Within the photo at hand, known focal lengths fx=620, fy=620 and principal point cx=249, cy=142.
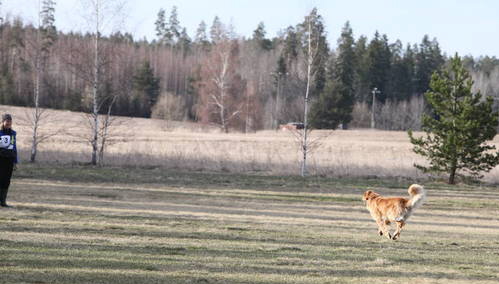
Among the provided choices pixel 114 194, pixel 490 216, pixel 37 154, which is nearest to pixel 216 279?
pixel 114 194

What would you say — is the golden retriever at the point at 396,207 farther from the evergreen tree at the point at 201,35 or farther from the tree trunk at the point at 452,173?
the evergreen tree at the point at 201,35

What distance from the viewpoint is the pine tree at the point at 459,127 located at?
30.9 m

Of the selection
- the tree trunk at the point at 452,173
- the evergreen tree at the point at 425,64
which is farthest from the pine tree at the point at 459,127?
the evergreen tree at the point at 425,64

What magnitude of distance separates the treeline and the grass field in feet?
114

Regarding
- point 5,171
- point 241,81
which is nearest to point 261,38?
point 241,81

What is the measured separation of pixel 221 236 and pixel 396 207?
11.3 feet

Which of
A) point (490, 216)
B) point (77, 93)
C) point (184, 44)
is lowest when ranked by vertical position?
point (490, 216)

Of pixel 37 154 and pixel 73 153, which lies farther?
pixel 73 153

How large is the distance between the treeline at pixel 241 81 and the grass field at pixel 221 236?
34.6 metres

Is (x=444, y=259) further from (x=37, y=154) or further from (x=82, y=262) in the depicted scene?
(x=37, y=154)

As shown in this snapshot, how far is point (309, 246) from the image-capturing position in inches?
436

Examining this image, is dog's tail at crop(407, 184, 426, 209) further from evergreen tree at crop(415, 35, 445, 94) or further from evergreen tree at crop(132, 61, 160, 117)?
evergreen tree at crop(415, 35, 445, 94)

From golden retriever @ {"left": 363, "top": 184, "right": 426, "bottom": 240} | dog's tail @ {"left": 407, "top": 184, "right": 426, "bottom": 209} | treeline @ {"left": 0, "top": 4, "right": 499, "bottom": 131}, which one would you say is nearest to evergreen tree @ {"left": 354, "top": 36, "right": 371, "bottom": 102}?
treeline @ {"left": 0, "top": 4, "right": 499, "bottom": 131}

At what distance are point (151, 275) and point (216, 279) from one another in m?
0.80
